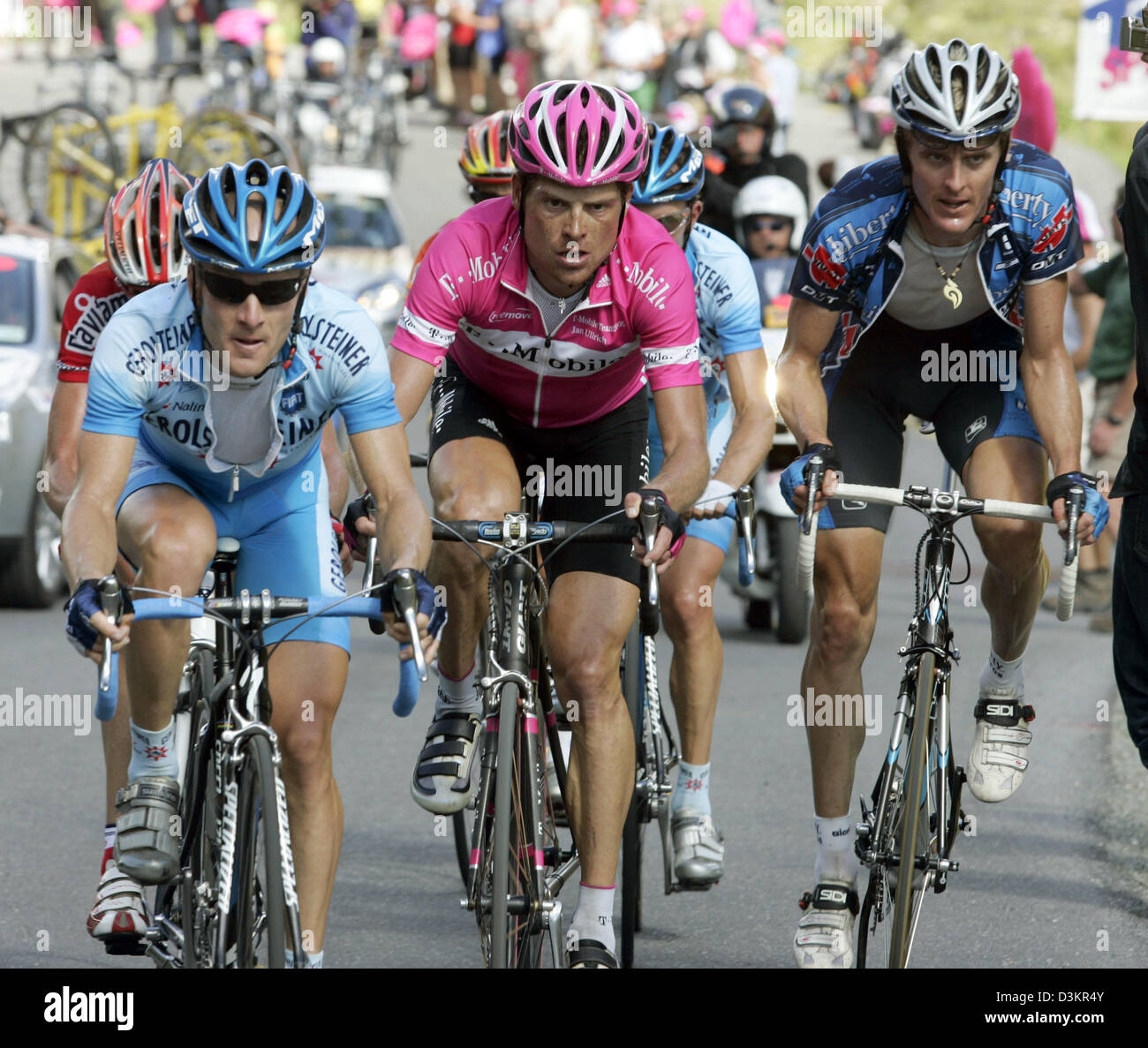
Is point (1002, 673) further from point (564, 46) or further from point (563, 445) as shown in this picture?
point (564, 46)

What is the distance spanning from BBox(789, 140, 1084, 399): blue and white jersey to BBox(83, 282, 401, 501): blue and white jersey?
1361 mm

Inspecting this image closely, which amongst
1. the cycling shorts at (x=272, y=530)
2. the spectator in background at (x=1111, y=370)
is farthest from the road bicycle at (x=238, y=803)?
the spectator in background at (x=1111, y=370)

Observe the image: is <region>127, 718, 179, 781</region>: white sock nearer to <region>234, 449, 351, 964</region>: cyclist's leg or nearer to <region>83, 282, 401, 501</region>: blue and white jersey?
<region>234, 449, 351, 964</region>: cyclist's leg

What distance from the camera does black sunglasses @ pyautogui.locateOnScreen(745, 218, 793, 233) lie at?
10508 millimetres

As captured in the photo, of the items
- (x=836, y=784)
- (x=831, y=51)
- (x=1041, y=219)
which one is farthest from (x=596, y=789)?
(x=831, y=51)

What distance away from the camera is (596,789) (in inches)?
203

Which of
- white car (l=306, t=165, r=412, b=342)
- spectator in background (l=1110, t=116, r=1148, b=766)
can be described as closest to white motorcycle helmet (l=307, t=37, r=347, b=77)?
white car (l=306, t=165, r=412, b=342)

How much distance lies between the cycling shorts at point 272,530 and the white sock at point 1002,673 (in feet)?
6.81

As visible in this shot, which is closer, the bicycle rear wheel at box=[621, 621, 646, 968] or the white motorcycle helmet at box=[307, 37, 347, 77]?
the bicycle rear wheel at box=[621, 621, 646, 968]

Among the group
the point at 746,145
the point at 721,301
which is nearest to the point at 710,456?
the point at 721,301

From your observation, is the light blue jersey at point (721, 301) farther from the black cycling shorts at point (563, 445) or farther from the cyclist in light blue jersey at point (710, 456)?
the black cycling shorts at point (563, 445)

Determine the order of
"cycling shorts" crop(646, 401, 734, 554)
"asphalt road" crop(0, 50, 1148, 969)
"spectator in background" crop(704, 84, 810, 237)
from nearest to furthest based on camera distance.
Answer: "asphalt road" crop(0, 50, 1148, 969) < "cycling shorts" crop(646, 401, 734, 554) < "spectator in background" crop(704, 84, 810, 237)

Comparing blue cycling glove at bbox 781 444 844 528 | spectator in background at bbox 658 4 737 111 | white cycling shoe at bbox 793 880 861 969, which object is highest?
spectator in background at bbox 658 4 737 111

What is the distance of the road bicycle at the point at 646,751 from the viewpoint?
5.79m
